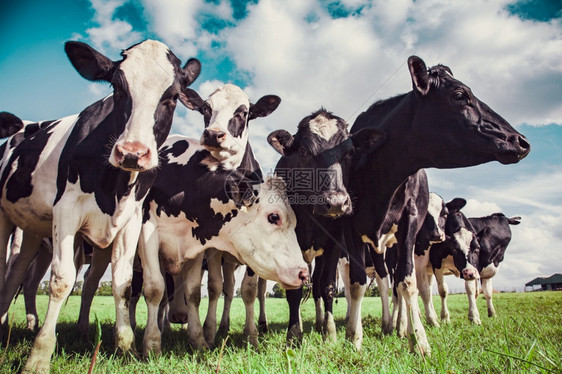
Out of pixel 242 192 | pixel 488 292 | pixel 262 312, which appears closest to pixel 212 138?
pixel 242 192

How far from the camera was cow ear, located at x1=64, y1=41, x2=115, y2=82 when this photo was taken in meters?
4.57

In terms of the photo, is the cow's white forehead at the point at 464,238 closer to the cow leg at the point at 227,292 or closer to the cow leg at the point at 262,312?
the cow leg at the point at 262,312

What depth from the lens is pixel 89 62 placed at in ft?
15.3

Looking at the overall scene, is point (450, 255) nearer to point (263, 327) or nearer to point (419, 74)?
point (263, 327)

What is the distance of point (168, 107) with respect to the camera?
449 centimetres

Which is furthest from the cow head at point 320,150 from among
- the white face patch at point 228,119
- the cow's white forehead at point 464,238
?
the cow's white forehead at point 464,238

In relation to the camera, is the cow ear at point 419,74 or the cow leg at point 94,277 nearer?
the cow ear at point 419,74

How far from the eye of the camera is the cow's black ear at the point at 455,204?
1049 cm

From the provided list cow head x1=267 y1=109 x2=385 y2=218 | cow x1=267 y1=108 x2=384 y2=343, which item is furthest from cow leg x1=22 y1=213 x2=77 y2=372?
cow head x1=267 y1=109 x2=385 y2=218

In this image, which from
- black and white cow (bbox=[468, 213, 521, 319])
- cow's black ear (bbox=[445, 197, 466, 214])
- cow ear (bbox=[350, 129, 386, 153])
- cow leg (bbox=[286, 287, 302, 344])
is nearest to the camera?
cow leg (bbox=[286, 287, 302, 344])

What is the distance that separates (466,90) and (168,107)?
3.43 meters

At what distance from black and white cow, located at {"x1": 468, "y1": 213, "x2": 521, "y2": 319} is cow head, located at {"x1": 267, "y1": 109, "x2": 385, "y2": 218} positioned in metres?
8.47

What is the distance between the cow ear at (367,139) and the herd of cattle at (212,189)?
0.02 m

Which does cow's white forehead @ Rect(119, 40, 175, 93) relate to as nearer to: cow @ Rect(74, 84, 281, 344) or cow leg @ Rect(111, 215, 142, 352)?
cow @ Rect(74, 84, 281, 344)
